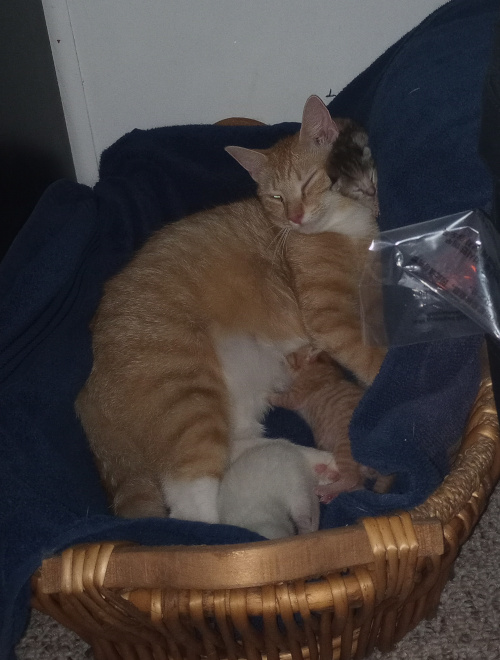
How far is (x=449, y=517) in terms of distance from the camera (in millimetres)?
1124

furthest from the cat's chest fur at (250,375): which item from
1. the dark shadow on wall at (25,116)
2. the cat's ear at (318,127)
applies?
the dark shadow on wall at (25,116)

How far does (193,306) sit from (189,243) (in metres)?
0.19

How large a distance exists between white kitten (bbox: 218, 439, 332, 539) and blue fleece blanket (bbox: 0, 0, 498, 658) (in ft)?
0.40

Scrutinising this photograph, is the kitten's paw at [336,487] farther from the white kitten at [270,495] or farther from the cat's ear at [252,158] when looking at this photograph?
the cat's ear at [252,158]

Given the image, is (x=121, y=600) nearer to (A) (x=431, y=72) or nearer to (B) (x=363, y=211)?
(B) (x=363, y=211)

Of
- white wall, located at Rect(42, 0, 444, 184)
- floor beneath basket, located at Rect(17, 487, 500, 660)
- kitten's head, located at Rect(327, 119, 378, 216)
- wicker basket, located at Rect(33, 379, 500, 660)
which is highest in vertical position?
white wall, located at Rect(42, 0, 444, 184)

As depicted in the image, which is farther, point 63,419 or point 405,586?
point 63,419

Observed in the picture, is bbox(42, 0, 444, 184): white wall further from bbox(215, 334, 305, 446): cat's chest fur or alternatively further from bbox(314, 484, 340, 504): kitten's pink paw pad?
bbox(314, 484, 340, 504): kitten's pink paw pad

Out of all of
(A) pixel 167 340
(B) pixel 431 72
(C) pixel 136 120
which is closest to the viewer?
(B) pixel 431 72

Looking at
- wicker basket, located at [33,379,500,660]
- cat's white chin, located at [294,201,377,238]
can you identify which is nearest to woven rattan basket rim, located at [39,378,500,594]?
wicker basket, located at [33,379,500,660]

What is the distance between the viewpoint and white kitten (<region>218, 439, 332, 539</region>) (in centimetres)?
139

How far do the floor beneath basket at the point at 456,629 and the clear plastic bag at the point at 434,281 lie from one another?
0.62 metres

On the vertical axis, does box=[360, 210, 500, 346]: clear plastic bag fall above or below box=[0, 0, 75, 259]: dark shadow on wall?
below

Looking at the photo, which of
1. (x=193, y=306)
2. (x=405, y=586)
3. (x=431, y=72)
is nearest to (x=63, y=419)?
(x=193, y=306)
